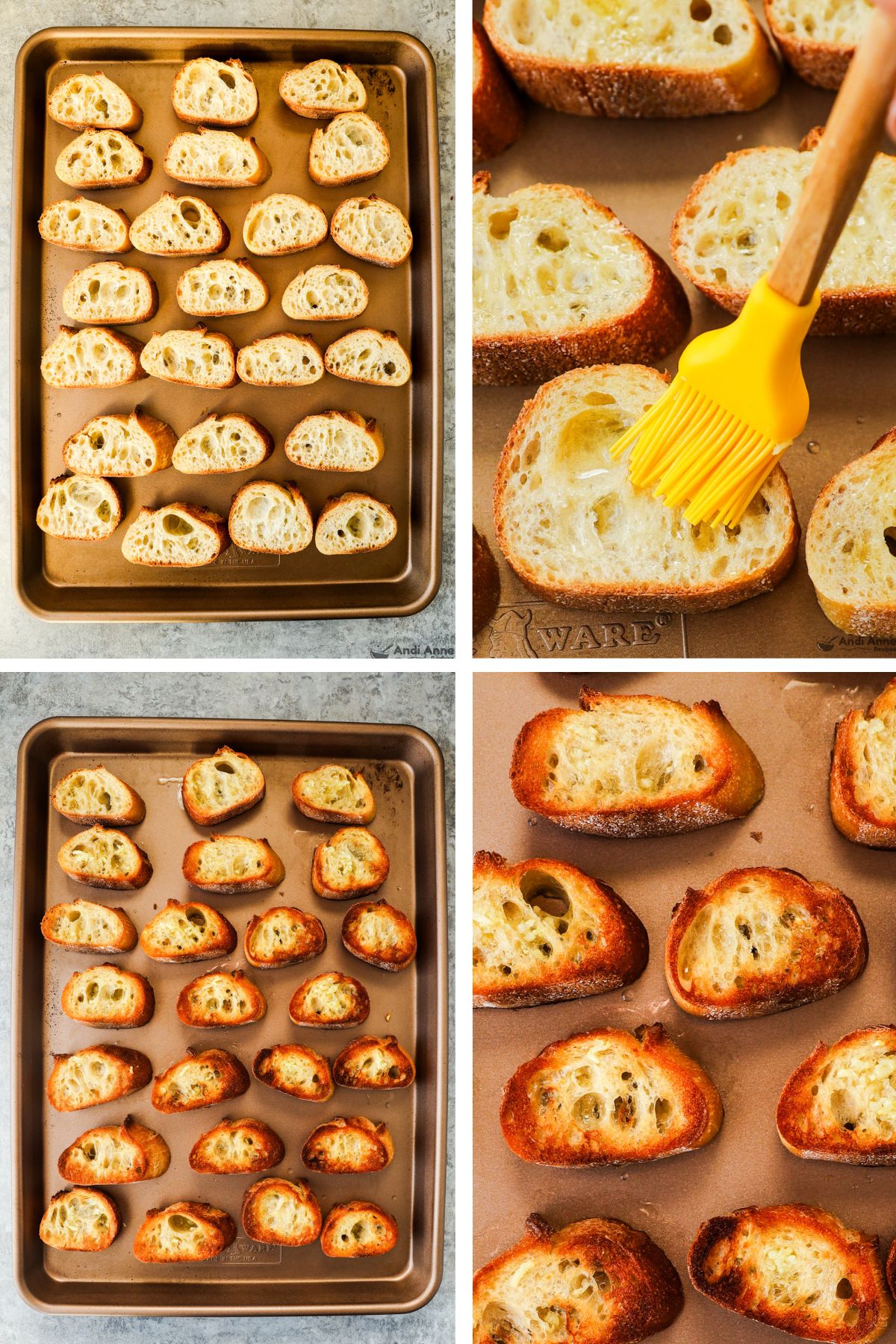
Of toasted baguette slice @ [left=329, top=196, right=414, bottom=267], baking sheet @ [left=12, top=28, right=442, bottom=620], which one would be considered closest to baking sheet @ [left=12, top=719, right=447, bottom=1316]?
baking sheet @ [left=12, top=28, right=442, bottom=620]

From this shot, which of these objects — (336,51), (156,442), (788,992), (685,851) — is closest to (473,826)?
(685,851)

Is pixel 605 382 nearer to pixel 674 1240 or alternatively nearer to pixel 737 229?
pixel 737 229

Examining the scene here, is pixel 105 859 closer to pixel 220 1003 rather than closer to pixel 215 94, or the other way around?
pixel 220 1003

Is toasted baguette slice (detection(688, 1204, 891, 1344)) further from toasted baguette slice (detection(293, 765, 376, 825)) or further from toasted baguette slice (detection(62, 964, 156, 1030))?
toasted baguette slice (detection(62, 964, 156, 1030))

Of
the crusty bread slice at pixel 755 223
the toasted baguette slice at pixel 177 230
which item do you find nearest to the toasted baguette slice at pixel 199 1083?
the toasted baguette slice at pixel 177 230

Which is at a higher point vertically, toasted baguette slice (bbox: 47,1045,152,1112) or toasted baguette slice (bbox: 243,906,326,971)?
toasted baguette slice (bbox: 243,906,326,971)

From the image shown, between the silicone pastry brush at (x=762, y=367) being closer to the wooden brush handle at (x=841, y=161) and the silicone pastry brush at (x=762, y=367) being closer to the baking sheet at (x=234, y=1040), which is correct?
the wooden brush handle at (x=841, y=161)

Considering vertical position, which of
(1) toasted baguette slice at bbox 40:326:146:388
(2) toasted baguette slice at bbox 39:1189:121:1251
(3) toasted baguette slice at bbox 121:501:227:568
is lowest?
(2) toasted baguette slice at bbox 39:1189:121:1251

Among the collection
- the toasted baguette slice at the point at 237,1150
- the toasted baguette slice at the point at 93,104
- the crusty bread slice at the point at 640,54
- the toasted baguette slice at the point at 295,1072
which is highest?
the crusty bread slice at the point at 640,54
